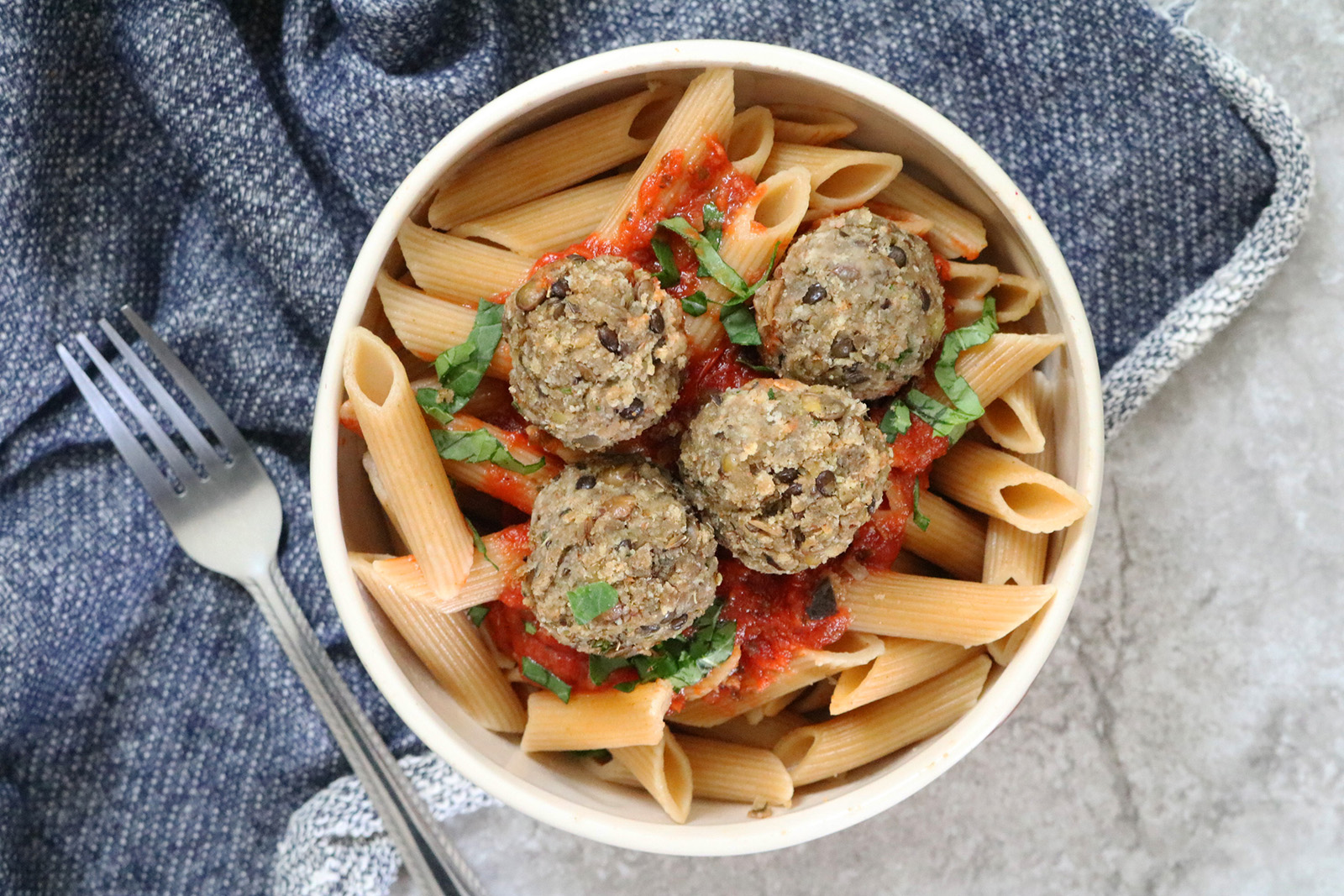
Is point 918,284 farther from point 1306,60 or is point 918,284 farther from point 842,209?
point 1306,60

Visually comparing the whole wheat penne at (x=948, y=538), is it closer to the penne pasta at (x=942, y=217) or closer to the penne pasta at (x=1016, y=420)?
the penne pasta at (x=1016, y=420)

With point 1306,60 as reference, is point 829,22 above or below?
below

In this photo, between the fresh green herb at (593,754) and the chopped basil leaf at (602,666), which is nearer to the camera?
the chopped basil leaf at (602,666)

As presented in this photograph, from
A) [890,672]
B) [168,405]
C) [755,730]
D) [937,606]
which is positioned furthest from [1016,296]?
[168,405]

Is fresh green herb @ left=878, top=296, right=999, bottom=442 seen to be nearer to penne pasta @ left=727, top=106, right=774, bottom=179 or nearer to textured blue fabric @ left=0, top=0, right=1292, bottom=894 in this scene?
penne pasta @ left=727, top=106, right=774, bottom=179

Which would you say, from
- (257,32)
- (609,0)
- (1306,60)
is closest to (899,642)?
(609,0)

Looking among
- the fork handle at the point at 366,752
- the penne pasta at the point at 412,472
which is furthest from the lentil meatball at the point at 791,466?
the fork handle at the point at 366,752

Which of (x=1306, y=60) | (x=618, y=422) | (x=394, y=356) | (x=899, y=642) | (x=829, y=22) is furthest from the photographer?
(x=1306, y=60)
